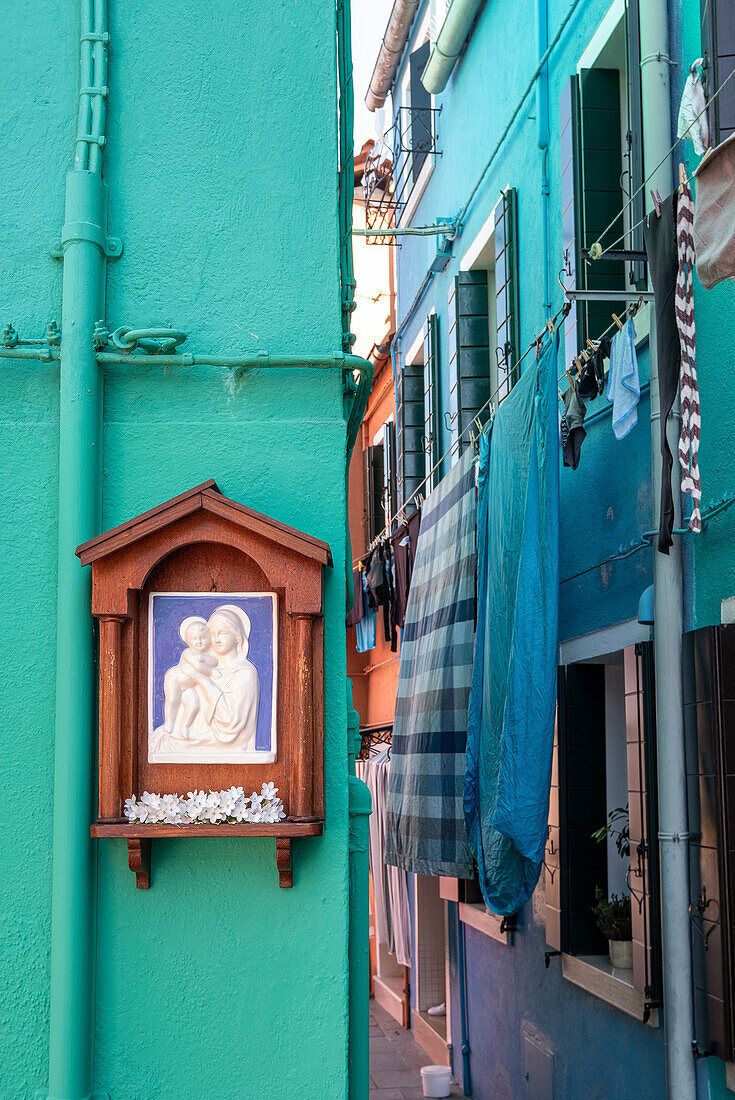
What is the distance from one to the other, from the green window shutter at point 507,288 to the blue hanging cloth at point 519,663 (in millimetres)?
2119

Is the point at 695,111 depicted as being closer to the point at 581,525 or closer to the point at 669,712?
the point at 669,712

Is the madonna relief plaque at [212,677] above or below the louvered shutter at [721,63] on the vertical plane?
below

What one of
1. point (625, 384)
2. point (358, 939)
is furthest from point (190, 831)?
point (625, 384)

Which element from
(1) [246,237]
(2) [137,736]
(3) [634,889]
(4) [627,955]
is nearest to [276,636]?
(2) [137,736]

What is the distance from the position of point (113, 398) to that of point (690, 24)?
11.8ft

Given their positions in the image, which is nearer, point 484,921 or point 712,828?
point 712,828

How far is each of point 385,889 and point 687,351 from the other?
8599mm

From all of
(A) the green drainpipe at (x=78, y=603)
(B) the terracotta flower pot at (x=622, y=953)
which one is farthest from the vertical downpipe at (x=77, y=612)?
(B) the terracotta flower pot at (x=622, y=953)

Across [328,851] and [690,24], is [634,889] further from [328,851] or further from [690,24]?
[690,24]

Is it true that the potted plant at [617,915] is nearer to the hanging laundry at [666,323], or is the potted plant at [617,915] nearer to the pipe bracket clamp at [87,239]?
the hanging laundry at [666,323]

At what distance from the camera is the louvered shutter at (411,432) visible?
13414 millimetres

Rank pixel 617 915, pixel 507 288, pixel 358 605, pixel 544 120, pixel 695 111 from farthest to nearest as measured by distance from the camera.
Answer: pixel 358 605
pixel 507 288
pixel 544 120
pixel 617 915
pixel 695 111

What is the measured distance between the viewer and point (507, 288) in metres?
9.23

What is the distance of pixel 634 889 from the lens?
6258mm
